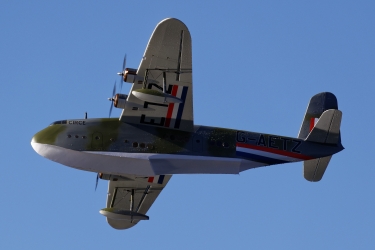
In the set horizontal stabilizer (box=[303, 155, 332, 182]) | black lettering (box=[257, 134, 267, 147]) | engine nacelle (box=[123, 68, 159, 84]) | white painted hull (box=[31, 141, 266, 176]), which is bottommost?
white painted hull (box=[31, 141, 266, 176])

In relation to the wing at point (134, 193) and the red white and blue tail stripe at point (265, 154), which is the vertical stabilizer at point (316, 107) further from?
the wing at point (134, 193)

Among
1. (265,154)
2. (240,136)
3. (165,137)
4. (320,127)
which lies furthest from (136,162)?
(320,127)

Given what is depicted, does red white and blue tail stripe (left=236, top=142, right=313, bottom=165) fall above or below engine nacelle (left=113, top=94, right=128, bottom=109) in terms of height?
below

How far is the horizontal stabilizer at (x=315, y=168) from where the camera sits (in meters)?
36.1

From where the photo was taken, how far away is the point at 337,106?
38.2m

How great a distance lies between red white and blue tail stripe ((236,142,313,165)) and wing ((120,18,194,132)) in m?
2.52

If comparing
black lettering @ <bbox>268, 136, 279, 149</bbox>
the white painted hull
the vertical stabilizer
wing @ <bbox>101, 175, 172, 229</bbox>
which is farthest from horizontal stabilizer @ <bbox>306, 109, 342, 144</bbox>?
wing @ <bbox>101, 175, 172, 229</bbox>

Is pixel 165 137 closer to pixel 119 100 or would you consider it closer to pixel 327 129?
pixel 119 100

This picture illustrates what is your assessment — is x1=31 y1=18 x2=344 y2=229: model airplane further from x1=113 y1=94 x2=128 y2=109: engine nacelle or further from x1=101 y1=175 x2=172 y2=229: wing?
x1=101 y1=175 x2=172 y2=229: wing

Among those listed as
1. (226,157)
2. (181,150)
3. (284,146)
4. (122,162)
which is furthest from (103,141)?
(284,146)

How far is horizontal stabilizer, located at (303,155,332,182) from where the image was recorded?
118ft

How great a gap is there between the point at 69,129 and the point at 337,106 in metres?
13.6

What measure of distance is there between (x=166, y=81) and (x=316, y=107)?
916 centimetres

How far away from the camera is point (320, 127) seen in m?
35.0
